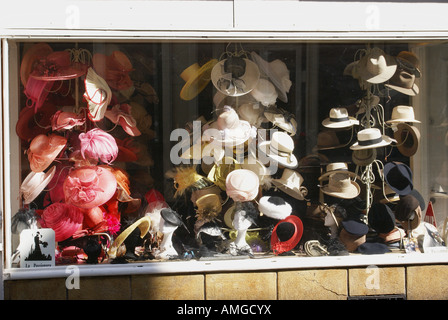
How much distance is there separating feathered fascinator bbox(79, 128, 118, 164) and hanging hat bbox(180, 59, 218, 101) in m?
0.69

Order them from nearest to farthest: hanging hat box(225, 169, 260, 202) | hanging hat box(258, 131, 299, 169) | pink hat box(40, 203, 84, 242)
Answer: pink hat box(40, 203, 84, 242) < hanging hat box(225, 169, 260, 202) < hanging hat box(258, 131, 299, 169)

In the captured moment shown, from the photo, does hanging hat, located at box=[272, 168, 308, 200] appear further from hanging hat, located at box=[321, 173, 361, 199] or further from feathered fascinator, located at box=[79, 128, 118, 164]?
feathered fascinator, located at box=[79, 128, 118, 164]

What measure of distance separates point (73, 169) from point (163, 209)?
30.9 inches

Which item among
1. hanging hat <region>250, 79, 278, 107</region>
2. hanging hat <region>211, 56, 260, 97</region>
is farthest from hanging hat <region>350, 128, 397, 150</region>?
hanging hat <region>211, 56, 260, 97</region>

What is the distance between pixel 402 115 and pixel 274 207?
53.0 inches

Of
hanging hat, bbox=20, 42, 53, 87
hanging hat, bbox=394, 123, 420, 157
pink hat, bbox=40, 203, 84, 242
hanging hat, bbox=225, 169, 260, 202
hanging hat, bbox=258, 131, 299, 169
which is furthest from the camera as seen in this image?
hanging hat, bbox=394, 123, 420, 157

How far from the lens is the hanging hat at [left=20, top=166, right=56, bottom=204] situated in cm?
400

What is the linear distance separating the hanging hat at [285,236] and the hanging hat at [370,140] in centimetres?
83

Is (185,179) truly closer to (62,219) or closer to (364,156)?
(62,219)

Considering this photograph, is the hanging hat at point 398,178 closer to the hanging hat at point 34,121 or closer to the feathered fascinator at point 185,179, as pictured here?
the feathered fascinator at point 185,179

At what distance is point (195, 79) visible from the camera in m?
4.20

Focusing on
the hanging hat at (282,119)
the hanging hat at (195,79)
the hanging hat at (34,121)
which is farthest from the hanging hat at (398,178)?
the hanging hat at (34,121)

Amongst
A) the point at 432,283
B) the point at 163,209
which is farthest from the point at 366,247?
the point at 163,209

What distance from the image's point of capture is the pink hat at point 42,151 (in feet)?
13.2
